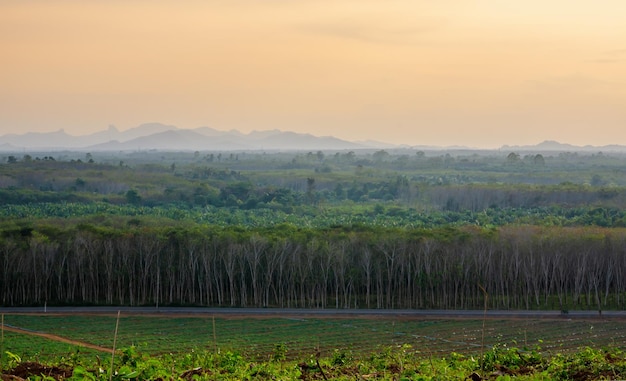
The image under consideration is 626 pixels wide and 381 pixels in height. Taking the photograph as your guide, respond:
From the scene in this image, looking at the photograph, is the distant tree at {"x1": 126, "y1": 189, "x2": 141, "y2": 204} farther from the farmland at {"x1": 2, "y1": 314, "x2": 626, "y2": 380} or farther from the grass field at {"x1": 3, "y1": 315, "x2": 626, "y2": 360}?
the grass field at {"x1": 3, "y1": 315, "x2": 626, "y2": 360}

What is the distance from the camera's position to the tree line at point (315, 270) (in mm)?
54500

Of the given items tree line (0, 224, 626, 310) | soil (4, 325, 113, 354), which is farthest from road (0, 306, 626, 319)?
soil (4, 325, 113, 354)

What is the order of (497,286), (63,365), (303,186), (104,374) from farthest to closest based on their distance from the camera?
(303,186) → (497,286) → (63,365) → (104,374)

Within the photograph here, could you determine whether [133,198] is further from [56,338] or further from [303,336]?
[303,336]

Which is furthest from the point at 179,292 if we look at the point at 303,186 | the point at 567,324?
the point at 303,186

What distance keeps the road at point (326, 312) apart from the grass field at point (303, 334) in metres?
1.09

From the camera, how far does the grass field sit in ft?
128

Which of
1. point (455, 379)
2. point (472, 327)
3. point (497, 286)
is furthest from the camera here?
point (497, 286)

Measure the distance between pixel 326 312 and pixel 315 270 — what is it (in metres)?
5.08

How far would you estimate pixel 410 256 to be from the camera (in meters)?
55.2

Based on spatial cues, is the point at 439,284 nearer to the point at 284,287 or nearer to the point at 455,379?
the point at 284,287

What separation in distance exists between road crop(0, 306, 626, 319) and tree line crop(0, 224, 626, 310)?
1893mm

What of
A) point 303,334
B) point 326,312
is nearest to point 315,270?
point 326,312

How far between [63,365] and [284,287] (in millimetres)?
41217
